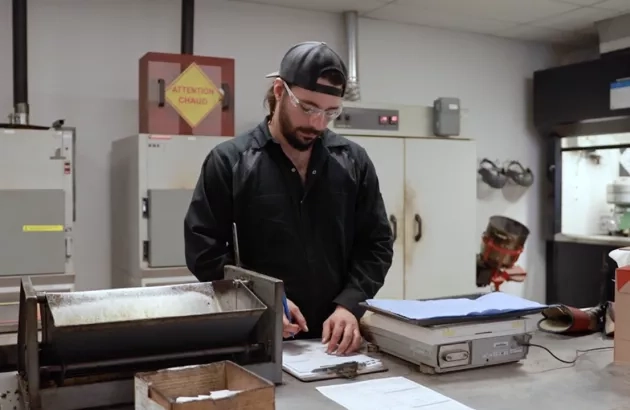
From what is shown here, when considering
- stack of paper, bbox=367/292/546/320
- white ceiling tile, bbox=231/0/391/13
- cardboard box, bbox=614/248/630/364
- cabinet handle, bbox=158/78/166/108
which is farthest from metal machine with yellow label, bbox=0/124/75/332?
cardboard box, bbox=614/248/630/364

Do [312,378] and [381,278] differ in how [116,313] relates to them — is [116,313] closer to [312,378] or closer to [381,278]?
[312,378]

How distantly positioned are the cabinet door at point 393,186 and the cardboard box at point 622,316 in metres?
2.21

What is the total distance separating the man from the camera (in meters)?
1.79

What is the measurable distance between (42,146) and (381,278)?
5.61 feet

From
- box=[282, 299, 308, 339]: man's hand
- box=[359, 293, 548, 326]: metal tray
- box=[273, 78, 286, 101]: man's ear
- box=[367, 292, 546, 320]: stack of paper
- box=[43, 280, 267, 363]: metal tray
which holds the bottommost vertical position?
box=[282, 299, 308, 339]: man's hand

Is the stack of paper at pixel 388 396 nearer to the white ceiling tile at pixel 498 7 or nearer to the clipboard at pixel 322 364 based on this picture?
the clipboard at pixel 322 364

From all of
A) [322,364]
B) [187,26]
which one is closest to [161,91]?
[187,26]

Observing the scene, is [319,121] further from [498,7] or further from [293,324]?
[498,7]

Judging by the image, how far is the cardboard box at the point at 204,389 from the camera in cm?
97

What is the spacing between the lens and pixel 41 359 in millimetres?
1144

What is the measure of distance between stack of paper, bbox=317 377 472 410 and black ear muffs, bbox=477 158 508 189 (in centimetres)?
338

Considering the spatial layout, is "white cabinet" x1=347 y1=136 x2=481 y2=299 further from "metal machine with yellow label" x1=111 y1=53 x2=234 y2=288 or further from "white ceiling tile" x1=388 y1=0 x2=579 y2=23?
"metal machine with yellow label" x1=111 y1=53 x2=234 y2=288

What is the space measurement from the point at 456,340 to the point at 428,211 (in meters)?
2.53

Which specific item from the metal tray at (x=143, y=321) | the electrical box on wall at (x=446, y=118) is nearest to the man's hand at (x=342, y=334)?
the metal tray at (x=143, y=321)
